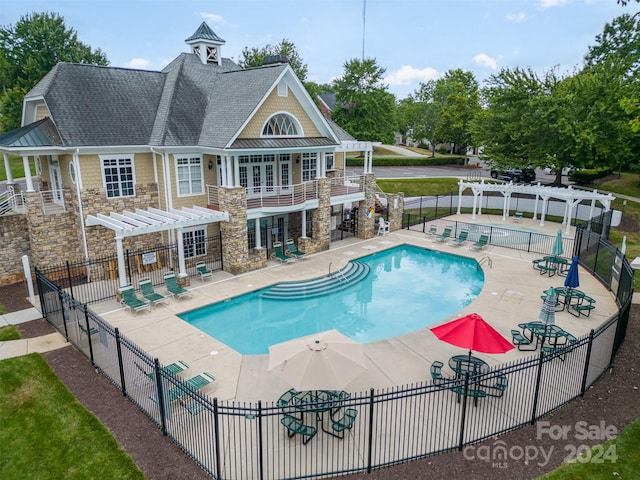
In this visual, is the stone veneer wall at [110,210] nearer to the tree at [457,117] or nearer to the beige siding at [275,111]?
the beige siding at [275,111]

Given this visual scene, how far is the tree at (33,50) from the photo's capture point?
154ft

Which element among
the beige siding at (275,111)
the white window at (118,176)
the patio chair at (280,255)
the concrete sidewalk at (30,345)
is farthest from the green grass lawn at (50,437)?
the beige siding at (275,111)

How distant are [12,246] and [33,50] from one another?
38.7 m

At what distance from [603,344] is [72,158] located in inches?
859

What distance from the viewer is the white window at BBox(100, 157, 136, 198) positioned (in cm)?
2027

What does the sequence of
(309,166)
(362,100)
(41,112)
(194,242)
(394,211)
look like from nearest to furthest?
(41,112)
(194,242)
(309,166)
(394,211)
(362,100)

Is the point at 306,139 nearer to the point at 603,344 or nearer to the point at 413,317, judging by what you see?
the point at 413,317

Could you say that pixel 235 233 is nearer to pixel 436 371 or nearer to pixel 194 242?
pixel 194 242

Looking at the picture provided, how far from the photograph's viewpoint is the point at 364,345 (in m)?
14.2

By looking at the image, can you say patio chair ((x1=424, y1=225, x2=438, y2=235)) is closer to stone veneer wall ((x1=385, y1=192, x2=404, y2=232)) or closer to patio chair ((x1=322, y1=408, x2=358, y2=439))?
stone veneer wall ((x1=385, y1=192, x2=404, y2=232))

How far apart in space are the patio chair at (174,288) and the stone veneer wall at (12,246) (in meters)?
7.31

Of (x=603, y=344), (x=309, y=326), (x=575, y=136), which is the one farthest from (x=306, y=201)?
(x=575, y=136)

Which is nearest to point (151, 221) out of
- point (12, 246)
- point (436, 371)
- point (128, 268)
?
point (128, 268)

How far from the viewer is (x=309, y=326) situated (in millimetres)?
17266
